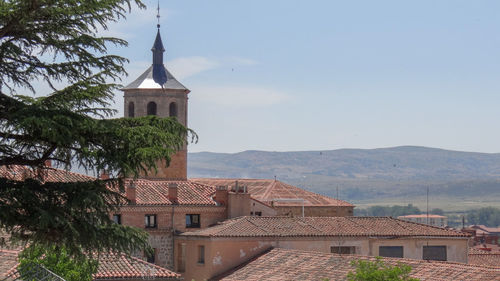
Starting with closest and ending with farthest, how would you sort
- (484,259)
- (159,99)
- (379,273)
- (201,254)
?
1. (379,273)
2. (201,254)
3. (484,259)
4. (159,99)

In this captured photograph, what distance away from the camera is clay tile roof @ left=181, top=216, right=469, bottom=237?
4569 cm

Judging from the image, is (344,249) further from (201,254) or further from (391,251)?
(201,254)

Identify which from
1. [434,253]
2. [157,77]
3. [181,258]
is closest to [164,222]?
[181,258]

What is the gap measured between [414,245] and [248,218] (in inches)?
317

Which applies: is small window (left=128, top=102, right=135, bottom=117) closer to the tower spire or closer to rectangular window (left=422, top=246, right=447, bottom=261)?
the tower spire

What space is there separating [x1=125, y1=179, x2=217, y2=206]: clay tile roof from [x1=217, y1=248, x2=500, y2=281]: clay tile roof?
609 cm

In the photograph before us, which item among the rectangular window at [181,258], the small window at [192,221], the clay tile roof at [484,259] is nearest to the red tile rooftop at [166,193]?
the small window at [192,221]

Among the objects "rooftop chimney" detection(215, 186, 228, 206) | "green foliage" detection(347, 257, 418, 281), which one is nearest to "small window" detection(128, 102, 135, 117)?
"rooftop chimney" detection(215, 186, 228, 206)

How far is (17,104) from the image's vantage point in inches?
592

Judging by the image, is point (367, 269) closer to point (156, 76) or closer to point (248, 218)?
point (248, 218)

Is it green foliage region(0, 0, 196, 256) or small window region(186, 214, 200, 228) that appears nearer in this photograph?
green foliage region(0, 0, 196, 256)

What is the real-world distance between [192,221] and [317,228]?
6.15m

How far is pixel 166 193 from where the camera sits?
49500mm

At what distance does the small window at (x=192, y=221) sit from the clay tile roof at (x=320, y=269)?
5.61 m
